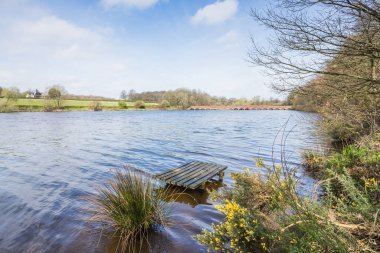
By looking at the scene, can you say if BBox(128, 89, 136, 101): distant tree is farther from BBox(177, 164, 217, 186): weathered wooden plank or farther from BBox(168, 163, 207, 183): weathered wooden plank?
BBox(177, 164, 217, 186): weathered wooden plank

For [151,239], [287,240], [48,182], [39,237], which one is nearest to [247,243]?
[287,240]

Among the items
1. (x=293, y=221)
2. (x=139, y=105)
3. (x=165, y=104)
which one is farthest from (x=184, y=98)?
(x=293, y=221)

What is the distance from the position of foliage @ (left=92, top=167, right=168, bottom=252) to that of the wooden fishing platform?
229 cm

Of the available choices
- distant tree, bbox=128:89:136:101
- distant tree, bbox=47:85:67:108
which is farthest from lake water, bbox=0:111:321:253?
distant tree, bbox=128:89:136:101

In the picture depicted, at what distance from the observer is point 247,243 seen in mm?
3045

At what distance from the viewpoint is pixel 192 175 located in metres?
7.57

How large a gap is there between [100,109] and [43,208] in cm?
6236

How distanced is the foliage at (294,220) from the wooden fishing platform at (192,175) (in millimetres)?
2129

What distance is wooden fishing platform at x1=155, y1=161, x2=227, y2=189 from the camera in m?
6.87

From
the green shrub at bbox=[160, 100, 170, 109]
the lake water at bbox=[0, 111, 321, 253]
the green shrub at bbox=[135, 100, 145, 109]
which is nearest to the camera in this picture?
the lake water at bbox=[0, 111, 321, 253]

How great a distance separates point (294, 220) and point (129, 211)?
306cm

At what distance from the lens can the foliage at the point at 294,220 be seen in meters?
1.91

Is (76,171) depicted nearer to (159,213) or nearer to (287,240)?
(159,213)

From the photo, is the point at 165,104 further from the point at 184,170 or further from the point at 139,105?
the point at 184,170
